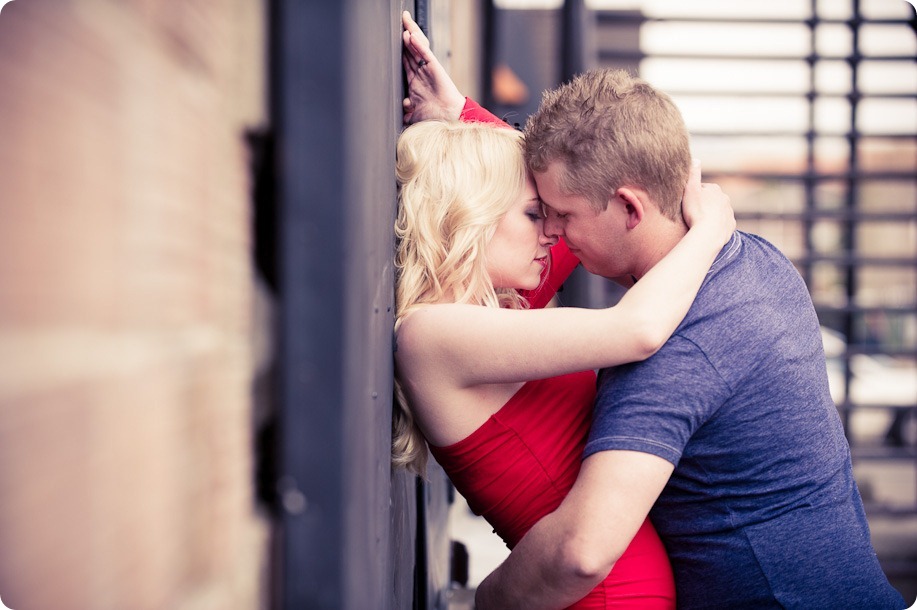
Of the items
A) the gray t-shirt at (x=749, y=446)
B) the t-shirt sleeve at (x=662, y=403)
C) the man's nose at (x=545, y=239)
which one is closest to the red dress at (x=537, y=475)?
the gray t-shirt at (x=749, y=446)

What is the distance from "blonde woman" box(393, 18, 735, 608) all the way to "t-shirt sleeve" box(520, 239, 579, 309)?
24 cm

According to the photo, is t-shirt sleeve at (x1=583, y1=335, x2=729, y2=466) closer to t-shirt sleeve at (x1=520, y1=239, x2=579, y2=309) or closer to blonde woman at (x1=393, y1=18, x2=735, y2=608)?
blonde woman at (x1=393, y1=18, x2=735, y2=608)

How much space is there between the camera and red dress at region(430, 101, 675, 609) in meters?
1.74

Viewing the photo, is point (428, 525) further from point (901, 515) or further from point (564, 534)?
point (901, 515)

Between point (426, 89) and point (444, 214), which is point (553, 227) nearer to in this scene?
point (444, 214)

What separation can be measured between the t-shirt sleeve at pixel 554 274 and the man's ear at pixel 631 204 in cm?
50

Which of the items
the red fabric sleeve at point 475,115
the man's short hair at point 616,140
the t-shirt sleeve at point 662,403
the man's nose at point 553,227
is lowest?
the t-shirt sleeve at point 662,403

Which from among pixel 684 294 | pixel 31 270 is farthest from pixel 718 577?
pixel 31 270

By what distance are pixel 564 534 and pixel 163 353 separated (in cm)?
80

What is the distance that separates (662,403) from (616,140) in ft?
1.85

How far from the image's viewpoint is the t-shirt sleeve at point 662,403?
1.52 m

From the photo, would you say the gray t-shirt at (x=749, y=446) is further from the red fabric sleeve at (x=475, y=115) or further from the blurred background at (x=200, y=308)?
the red fabric sleeve at (x=475, y=115)

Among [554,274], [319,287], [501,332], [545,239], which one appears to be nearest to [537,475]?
[501,332]

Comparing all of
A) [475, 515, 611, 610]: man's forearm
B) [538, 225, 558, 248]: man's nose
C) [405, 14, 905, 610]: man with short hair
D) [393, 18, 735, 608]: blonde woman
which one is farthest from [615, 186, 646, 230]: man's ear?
[475, 515, 611, 610]: man's forearm
